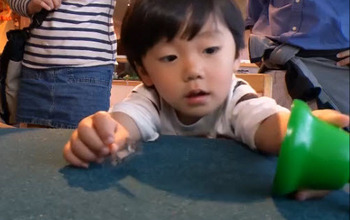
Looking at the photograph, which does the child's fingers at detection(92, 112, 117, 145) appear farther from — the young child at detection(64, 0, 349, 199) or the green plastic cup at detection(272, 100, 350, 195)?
the green plastic cup at detection(272, 100, 350, 195)

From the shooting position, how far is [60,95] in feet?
2.03

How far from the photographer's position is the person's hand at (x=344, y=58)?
0.16 metres

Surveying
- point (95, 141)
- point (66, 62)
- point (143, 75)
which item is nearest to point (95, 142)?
point (95, 141)

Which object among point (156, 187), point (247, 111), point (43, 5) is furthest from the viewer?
point (43, 5)

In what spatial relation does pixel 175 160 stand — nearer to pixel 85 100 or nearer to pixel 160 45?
pixel 160 45

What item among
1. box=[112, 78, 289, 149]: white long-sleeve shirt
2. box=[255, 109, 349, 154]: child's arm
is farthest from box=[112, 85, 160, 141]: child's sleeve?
box=[255, 109, 349, 154]: child's arm

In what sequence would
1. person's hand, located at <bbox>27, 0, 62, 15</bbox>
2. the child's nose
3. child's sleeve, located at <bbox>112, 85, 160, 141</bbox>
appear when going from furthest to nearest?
person's hand, located at <bbox>27, 0, 62, 15</bbox> → child's sleeve, located at <bbox>112, 85, 160, 141</bbox> → the child's nose

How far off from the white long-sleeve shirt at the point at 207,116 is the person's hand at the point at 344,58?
163mm

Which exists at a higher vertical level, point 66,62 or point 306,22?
point 306,22

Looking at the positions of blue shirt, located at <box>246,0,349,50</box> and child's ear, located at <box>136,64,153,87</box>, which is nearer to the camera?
blue shirt, located at <box>246,0,349,50</box>

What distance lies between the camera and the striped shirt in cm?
61

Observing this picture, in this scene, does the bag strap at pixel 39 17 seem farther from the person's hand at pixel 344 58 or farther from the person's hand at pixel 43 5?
the person's hand at pixel 344 58

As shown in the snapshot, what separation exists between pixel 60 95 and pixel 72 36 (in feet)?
0.25

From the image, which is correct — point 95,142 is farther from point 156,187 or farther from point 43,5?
point 43,5
